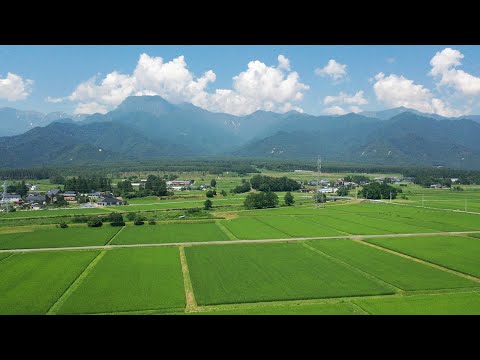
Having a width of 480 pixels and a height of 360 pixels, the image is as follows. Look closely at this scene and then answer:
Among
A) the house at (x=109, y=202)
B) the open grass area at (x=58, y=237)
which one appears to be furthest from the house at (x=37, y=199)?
the open grass area at (x=58, y=237)

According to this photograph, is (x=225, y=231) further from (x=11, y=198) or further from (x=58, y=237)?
(x=11, y=198)

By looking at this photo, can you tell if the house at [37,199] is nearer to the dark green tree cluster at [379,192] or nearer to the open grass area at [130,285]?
the open grass area at [130,285]

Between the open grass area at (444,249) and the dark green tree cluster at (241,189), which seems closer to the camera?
the open grass area at (444,249)

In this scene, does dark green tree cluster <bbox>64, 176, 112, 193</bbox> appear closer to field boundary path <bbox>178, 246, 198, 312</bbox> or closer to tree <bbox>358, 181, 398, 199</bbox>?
tree <bbox>358, 181, 398, 199</bbox>

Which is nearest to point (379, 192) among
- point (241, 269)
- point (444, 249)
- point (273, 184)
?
point (273, 184)

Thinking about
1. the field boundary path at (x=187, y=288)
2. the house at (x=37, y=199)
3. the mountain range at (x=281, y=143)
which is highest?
the mountain range at (x=281, y=143)
